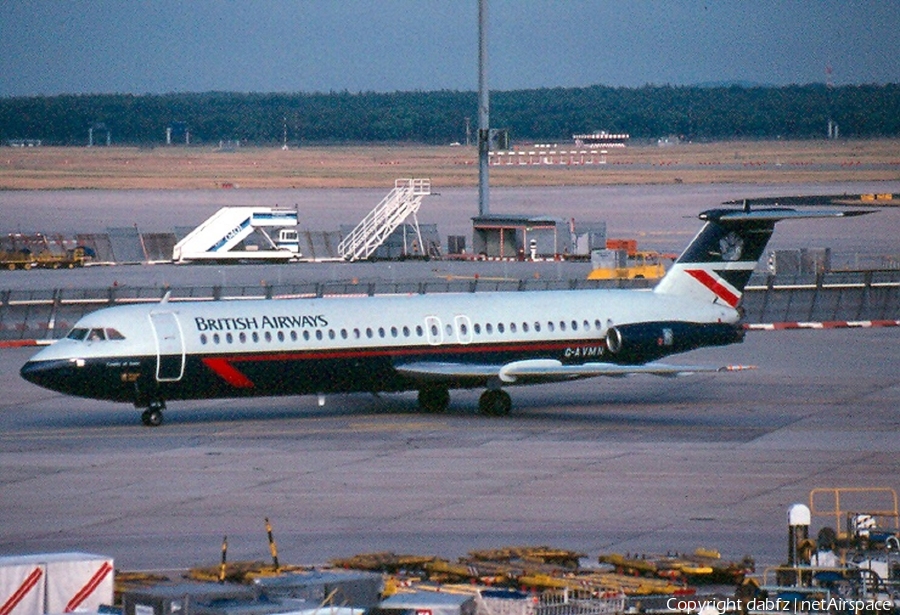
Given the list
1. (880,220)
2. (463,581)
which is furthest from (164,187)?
(463,581)

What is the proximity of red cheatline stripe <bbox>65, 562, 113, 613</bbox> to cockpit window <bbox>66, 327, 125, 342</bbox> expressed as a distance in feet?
57.8

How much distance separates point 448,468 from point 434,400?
7.51 meters

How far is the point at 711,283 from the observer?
39.7m

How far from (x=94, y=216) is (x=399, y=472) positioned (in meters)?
76.4

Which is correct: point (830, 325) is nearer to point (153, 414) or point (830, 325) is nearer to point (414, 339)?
point (414, 339)

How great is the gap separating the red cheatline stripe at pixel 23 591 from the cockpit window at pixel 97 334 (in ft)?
58.5

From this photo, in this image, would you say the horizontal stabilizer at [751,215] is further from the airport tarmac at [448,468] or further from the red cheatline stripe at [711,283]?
the airport tarmac at [448,468]

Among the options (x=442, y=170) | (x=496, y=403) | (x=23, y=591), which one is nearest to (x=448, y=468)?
(x=496, y=403)

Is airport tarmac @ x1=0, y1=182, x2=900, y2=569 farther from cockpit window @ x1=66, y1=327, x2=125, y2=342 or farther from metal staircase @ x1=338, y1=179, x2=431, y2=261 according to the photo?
metal staircase @ x1=338, y1=179, x2=431, y2=261

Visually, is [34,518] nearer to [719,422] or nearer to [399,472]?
[399,472]

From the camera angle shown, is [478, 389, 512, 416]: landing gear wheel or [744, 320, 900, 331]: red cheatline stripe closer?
[478, 389, 512, 416]: landing gear wheel

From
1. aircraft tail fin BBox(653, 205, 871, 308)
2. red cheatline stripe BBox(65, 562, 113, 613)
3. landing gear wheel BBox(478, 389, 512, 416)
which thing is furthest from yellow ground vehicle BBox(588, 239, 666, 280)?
red cheatline stripe BBox(65, 562, 113, 613)

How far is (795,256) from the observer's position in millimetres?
66625

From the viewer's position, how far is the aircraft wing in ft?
120
